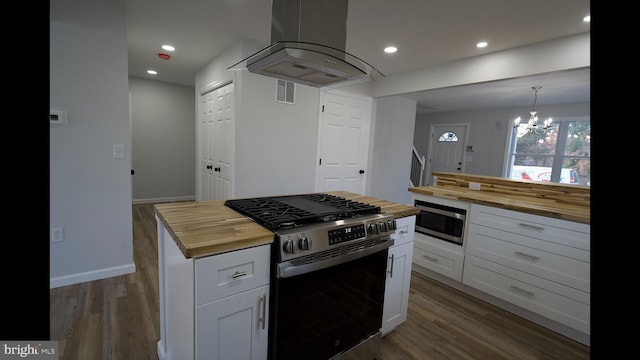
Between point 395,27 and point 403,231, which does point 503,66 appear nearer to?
point 395,27

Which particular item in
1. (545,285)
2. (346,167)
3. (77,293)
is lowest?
(77,293)

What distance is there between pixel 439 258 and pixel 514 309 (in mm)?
677

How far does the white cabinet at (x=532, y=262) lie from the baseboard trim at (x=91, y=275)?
10.2ft

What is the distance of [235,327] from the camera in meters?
1.25

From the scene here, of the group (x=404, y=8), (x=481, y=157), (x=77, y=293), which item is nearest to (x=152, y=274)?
(x=77, y=293)

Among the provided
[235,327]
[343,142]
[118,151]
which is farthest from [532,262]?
[118,151]

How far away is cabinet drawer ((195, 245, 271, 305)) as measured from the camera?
1.15 meters

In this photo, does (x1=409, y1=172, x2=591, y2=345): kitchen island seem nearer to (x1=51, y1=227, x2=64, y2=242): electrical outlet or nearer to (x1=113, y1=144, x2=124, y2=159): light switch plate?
(x1=113, y1=144, x2=124, y2=159): light switch plate

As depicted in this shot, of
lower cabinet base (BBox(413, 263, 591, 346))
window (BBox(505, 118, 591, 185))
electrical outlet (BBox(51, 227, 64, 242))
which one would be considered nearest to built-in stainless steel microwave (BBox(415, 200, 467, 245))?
lower cabinet base (BBox(413, 263, 591, 346))

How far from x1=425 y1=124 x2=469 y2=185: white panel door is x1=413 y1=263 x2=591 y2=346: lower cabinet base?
4681mm

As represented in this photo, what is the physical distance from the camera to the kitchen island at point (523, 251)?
2.06 meters

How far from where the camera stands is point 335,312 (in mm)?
1540
